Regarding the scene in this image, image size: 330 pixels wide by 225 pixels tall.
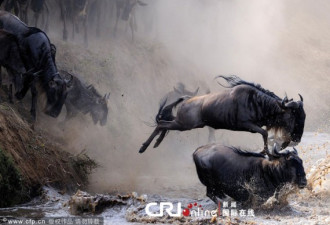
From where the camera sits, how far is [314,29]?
105ft

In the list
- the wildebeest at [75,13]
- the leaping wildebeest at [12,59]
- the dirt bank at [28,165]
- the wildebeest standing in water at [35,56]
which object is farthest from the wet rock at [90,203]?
the wildebeest at [75,13]

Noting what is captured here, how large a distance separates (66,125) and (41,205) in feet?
19.3

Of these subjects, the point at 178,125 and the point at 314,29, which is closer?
the point at 178,125

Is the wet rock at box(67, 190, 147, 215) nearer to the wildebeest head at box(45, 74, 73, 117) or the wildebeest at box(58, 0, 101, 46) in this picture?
the wildebeest head at box(45, 74, 73, 117)

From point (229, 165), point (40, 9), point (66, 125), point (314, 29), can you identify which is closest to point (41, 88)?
point (66, 125)

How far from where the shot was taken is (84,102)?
1441 centimetres

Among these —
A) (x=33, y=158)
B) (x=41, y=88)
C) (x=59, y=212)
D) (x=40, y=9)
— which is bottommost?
(x=59, y=212)

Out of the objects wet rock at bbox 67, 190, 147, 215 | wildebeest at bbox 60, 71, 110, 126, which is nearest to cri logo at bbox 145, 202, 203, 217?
wet rock at bbox 67, 190, 147, 215

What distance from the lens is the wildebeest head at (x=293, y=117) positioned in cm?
918

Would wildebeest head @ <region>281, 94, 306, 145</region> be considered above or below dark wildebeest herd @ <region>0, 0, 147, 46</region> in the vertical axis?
below

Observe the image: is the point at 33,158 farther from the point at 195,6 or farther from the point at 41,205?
the point at 195,6

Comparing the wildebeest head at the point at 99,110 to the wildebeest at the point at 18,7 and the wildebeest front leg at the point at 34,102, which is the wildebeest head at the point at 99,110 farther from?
the wildebeest front leg at the point at 34,102

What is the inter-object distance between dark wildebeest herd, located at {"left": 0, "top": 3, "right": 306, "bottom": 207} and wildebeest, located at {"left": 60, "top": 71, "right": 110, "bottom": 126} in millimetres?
2199

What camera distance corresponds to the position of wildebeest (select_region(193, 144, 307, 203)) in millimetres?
8172
